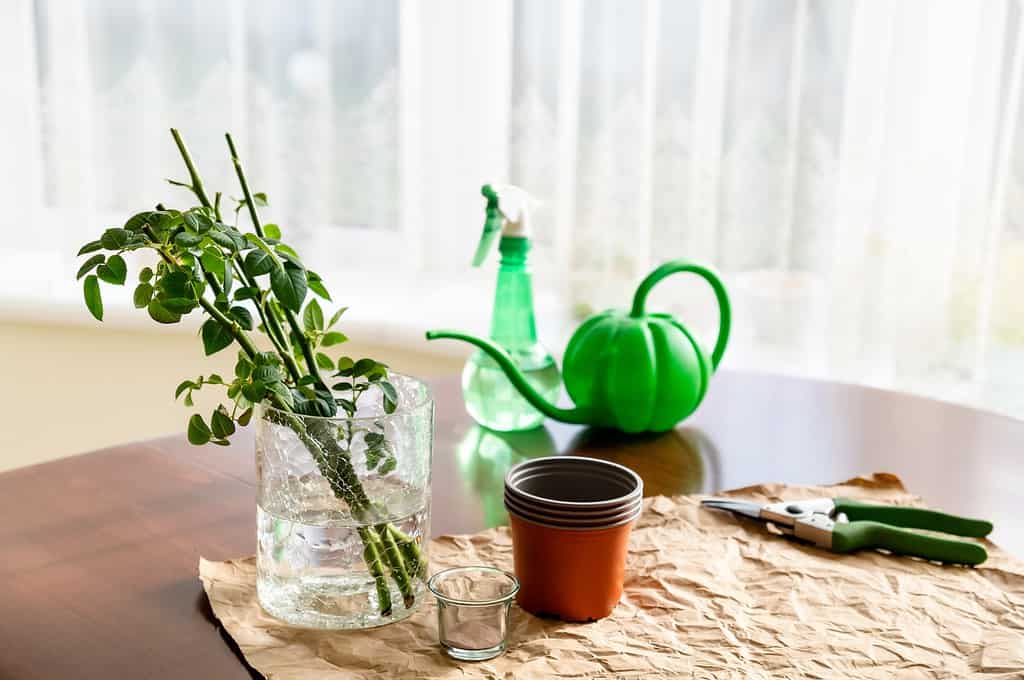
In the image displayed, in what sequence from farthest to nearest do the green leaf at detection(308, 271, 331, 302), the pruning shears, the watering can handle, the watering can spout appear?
the watering can handle → the watering can spout → the pruning shears → the green leaf at detection(308, 271, 331, 302)

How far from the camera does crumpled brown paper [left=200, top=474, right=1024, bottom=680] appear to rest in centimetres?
75

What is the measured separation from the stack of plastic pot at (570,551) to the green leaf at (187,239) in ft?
0.93

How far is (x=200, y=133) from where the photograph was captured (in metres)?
2.46

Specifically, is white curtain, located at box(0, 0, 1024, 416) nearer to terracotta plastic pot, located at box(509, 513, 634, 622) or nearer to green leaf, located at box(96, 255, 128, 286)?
terracotta plastic pot, located at box(509, 513, 634, 622)

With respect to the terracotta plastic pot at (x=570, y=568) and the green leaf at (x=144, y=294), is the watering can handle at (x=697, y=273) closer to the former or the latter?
the terracotta plastic pot at (x=570, y=568)

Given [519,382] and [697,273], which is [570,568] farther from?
[697,273]

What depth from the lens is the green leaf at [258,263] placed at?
0.72 m

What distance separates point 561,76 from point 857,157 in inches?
22.7

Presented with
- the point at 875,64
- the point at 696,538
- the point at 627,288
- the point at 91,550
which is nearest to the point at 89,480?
the point at 91,550

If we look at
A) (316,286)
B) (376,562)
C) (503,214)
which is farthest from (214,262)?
(503,214)

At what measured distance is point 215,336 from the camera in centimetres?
75

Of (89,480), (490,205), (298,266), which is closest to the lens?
(298,266)

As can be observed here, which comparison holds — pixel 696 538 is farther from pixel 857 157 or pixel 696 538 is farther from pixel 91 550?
pixel 857 157

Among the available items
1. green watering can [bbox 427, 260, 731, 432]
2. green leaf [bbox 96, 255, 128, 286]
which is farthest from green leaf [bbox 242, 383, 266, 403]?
green watering can [bbox 427, 260, 731, 432]
